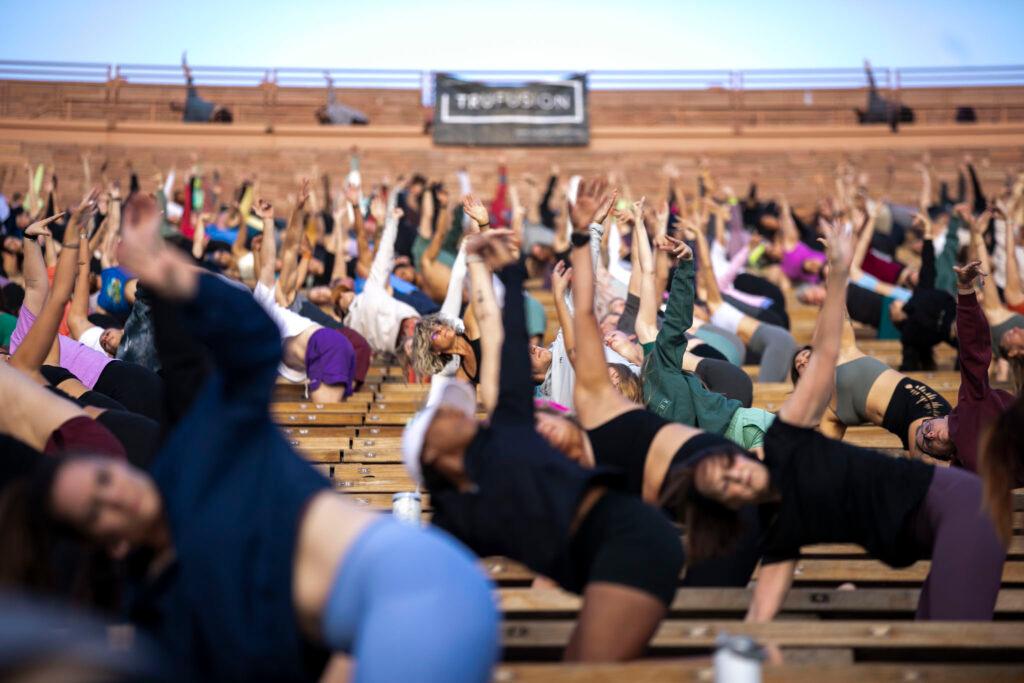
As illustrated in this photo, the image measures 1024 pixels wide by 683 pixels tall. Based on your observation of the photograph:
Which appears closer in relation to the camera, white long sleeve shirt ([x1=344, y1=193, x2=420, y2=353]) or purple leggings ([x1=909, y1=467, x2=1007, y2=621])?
purple leggings ([x1=909, y1=467, x2=1007, y2=621])

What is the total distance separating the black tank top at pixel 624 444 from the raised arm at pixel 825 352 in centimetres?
50

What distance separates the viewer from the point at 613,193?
4.81m

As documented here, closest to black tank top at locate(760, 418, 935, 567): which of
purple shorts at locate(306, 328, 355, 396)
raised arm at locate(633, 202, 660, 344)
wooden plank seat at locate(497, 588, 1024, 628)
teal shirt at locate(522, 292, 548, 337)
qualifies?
wooden plank seat at locate(497, 588, 1024, 628)

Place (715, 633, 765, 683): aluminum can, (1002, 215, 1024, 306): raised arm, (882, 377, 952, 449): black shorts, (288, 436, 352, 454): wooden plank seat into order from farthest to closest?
(1002, 215, 1024, 306): raised arm → (288, 436, 352, 454): wooden plank seat → (882, 377, 952, 449): black shorts → (715, 633, 765, 683): aluminum can

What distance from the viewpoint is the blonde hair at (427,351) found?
5.98 m

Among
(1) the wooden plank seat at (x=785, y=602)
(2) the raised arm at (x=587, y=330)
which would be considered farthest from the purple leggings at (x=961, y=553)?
(2) the raised arm at (x=587, y=330)

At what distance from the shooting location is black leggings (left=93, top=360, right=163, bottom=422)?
6137mm

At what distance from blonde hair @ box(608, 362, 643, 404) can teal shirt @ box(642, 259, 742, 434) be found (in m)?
0.35

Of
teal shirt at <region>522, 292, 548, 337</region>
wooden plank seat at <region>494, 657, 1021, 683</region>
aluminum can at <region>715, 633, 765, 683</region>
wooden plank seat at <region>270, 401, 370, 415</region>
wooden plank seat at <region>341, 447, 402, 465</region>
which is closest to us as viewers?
aluminum can at <region>715, 633, 765, 683</region>

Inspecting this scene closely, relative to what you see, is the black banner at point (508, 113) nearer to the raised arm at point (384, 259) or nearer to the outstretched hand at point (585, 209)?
the raised arm at point (384, 259)

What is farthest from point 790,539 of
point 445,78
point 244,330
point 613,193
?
point 445,78

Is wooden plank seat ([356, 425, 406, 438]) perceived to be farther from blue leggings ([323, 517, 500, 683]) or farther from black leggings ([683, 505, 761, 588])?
blue leggings ([323, 517, 500, 683])

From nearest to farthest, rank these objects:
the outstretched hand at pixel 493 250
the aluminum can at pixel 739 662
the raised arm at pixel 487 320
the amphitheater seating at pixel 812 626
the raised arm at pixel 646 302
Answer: the aluminum can at pixel 739 662
the amphitheater seating at pixel 812 626
the outstretched hand at pixel 493 250
the raised arm at pixel 487 320
the raised arm at pixel 646 302

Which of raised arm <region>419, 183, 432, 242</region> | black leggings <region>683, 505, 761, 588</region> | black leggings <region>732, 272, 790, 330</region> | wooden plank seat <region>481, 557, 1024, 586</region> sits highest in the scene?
raised arm <region>419, 183, 432, 242</region>
